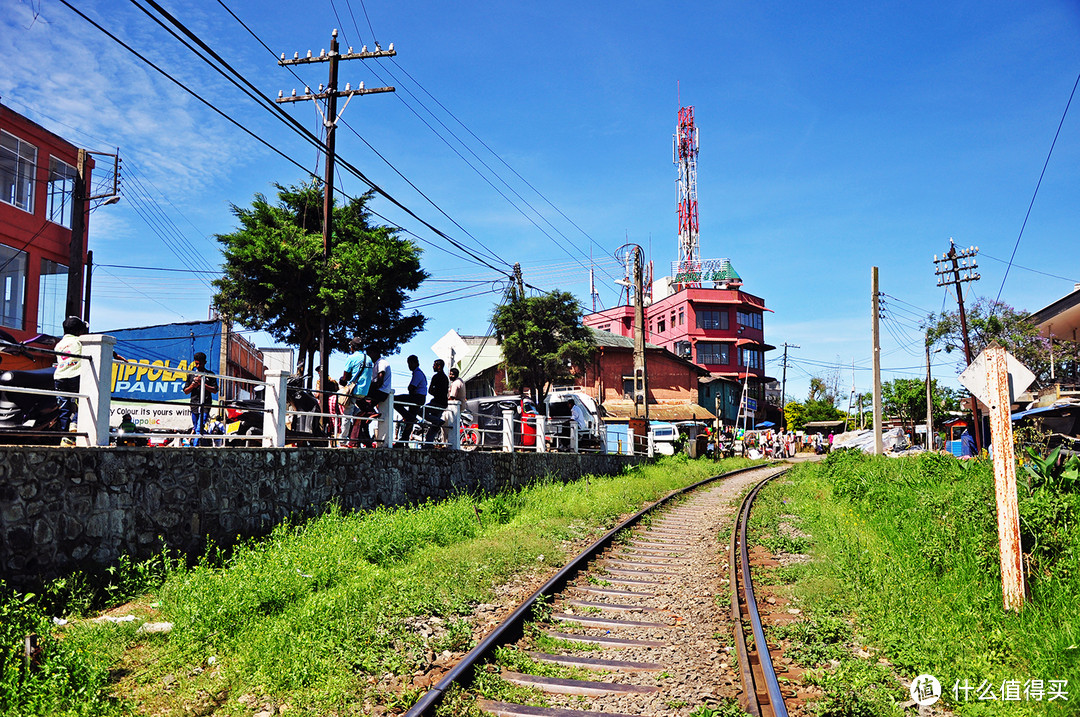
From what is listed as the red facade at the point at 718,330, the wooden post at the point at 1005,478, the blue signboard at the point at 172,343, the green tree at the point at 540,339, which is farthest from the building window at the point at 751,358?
the wooden post at the point at 1005,478

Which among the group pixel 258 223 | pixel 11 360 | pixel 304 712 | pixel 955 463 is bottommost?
pixel 304 712

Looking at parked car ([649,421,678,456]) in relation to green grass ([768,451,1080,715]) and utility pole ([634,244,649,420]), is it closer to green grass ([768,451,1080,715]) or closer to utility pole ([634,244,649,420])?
utility pole ([634,244,649,420])

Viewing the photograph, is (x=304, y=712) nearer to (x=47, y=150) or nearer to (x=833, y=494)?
(x=833, y=494)

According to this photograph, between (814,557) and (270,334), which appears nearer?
(814,557)

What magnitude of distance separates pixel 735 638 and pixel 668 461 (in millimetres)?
24943

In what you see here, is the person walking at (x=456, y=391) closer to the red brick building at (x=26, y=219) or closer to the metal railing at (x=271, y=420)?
the metal railing at (x=271, y=420)

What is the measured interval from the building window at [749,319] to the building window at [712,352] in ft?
10.4

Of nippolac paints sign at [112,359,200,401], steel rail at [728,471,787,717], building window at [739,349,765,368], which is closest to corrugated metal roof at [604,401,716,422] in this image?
building window at [739,349,765,368]

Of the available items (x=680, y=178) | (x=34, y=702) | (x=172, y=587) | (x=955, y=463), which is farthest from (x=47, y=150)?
(x=680, y=178)

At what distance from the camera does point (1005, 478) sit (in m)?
6.39

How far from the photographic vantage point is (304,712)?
4535 millimetres

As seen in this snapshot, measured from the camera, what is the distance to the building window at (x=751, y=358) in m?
63.9

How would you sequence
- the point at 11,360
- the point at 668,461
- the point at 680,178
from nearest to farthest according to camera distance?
the point at 11,360
the point at 668,461
the point at 680,178

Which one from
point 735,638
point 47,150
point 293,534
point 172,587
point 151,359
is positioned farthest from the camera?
point 151,359
